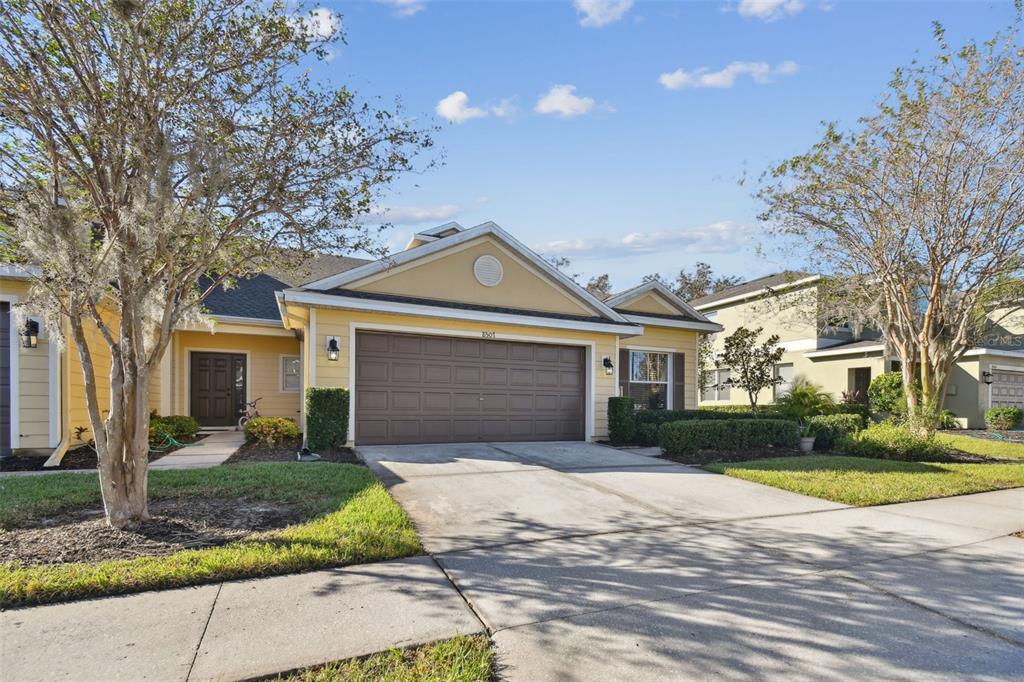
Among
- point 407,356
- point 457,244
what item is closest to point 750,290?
point 457,244

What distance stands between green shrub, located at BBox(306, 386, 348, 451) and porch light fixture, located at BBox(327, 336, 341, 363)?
23.2 inches

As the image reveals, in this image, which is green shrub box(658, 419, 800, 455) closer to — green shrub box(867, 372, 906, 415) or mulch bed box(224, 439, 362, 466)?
mulch bed box(224, 439, 362, 466)

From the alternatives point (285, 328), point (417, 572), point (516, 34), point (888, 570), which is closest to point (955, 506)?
point (888, 570)

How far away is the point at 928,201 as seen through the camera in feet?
32.2

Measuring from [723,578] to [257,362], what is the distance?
1249 cm

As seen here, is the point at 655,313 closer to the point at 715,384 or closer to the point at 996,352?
the point at 715,384

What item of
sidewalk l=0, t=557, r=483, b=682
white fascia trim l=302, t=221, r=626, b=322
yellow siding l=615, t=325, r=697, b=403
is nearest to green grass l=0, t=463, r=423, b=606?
sidewalk l=0, t=557, r=483, b=682

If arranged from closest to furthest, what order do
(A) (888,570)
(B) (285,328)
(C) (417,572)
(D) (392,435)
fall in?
(C) (417,572), (A) (888,570), (D) (392,435), (B) (285,328)

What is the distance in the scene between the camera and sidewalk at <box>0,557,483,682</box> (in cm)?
266

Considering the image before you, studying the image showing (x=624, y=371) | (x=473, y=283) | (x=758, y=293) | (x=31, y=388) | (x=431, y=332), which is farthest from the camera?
(x=758, y=293)

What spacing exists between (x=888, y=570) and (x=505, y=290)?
27.2 feet

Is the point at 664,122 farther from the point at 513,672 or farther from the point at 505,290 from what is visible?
the point at 513,672

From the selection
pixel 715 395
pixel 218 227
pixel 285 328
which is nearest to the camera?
pixel 218 227

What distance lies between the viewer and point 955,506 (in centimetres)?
653
